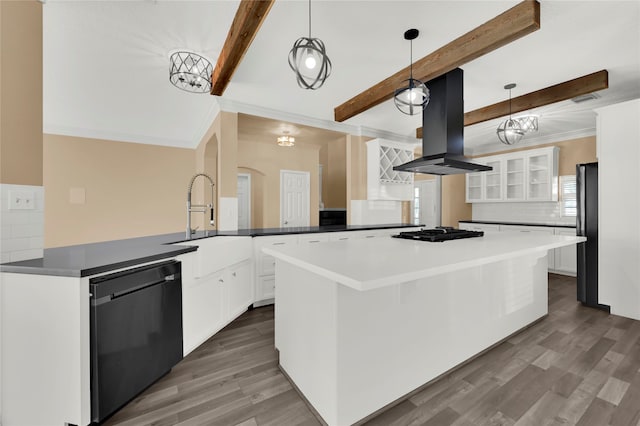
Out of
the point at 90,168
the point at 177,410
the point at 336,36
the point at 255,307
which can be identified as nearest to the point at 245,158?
the point at 90,168

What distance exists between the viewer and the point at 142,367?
1646 mm

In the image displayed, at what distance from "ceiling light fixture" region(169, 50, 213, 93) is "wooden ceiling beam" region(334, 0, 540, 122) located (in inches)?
73.8

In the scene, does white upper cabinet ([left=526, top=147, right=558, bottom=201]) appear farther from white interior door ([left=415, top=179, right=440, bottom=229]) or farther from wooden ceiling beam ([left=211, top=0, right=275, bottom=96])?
wooden ceiling beam ([left=211, top=0, right=275, bottom=96])

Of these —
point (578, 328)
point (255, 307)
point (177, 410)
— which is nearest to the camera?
point (177, 410)

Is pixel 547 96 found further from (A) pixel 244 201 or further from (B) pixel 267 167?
(A) pixel 244 201

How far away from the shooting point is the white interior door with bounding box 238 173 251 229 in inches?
223

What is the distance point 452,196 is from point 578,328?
4.01m

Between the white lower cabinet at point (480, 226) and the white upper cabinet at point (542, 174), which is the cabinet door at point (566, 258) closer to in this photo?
the white upper cabinet at point (542, 174)

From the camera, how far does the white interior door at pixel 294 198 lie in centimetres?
575

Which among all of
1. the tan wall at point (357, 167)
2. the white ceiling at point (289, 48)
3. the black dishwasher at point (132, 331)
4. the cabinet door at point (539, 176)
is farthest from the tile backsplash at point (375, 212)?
the black dishwasher at point (132, 331)

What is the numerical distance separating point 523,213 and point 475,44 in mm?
4882

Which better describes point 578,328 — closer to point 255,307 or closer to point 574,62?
point 574,62

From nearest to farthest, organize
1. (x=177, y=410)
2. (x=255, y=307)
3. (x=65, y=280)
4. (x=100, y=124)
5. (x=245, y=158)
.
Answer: (x=65, y=280)
(x=177, y=410)
(x=255, y=307)
(x=100, y=124)
(x=245, y=158)

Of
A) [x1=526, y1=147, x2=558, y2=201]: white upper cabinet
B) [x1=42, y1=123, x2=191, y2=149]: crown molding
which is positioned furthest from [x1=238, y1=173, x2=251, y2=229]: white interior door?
[x1=526, y1=147, x2=558, y2=201]: white upper cabinet
